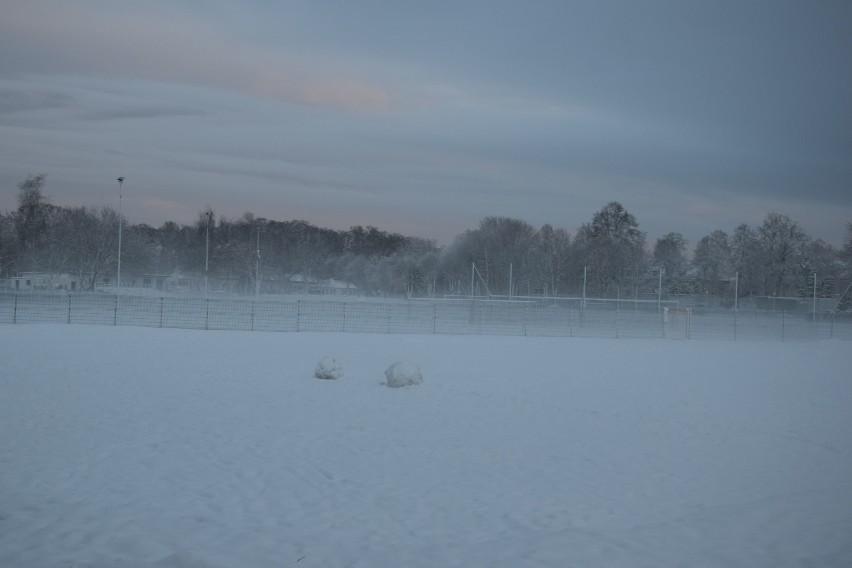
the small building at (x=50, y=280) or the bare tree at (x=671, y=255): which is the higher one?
the bare tree at (x=671, y=255)

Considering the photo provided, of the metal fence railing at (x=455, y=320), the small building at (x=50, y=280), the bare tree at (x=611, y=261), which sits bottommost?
the metal fence railing at (x=455, y=320)

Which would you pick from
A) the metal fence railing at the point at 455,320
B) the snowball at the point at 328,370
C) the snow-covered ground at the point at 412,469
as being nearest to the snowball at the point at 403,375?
the snow-covered ground at the point at 412,469

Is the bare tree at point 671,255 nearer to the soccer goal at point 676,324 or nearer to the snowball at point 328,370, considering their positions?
the soccer goal at point 676,324

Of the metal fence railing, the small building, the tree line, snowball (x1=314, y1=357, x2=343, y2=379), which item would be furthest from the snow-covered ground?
the small building

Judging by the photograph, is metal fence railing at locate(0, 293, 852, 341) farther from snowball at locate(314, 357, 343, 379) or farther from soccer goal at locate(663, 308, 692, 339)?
snowball at locate(314, 357, 343, 379)

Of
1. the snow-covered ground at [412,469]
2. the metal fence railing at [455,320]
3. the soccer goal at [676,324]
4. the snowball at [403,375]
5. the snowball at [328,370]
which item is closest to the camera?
the snow-covered ground at [412,469]

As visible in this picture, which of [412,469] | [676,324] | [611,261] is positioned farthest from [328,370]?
[611,261]

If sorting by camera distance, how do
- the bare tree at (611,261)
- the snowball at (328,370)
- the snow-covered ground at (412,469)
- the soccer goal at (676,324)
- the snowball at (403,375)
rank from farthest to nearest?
the bare tree at (611,261) < the soccer goal at (676,324) < the snowball at (328,370) < the snowball at (403,375) < the snow-covered ground at (412,469)

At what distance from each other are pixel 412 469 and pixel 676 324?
30088mm

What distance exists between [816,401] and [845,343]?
62.8 ft

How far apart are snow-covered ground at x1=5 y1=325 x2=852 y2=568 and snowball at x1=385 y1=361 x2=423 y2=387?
0.79ft

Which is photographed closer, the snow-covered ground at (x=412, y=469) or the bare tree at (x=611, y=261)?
the snow-covered ground at (x=412, y=469)

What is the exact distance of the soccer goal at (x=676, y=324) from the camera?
108ft

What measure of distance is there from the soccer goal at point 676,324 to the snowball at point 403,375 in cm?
2111
